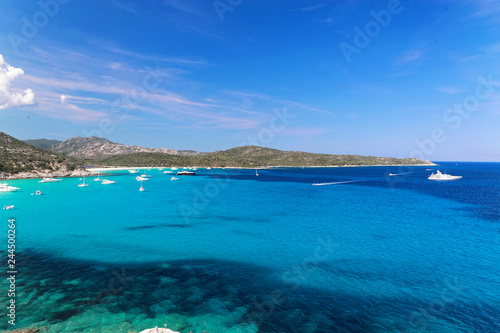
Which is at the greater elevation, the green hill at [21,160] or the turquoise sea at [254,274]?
the green hill at [21,160]

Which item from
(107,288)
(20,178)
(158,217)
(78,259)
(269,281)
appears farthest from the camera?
(20,178)

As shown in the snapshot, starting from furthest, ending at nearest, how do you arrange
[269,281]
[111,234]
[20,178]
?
[20,178] < [111,234] < [269,281]

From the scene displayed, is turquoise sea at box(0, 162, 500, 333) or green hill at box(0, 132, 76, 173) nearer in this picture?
turquoise sea at box(0, 162, 500, 333)

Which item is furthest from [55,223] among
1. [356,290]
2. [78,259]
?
[356,290]

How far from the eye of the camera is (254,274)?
2761 centimetres

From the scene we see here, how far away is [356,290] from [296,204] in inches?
2080

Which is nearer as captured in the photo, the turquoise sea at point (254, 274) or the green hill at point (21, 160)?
the turquoise sea at point (254, 274)

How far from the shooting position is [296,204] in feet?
252

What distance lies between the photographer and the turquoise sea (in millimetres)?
19016

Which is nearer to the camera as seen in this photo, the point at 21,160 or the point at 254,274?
the point at 254,274

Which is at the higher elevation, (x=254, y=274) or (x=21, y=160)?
(x=21, y=160)

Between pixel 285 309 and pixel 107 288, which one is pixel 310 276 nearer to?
pixel 285 309

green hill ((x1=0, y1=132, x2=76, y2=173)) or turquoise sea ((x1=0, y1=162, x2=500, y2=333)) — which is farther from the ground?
green hill ((x1=0, y1=132, x2=76, y2=173))

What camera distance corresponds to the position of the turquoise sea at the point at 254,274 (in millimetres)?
19016
